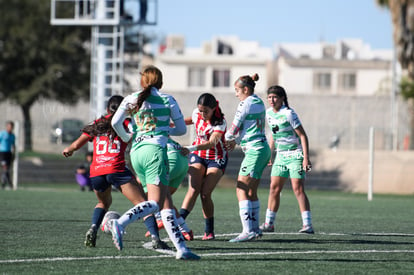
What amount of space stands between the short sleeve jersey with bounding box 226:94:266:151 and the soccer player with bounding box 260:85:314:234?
2.96ft

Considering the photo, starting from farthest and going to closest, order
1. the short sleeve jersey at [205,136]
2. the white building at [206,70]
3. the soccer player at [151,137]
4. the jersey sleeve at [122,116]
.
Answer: the white building at [206,70], the short sleeve jersey at [205,136], the jersey sleeve at [122,116], the soccer player at [151,137]

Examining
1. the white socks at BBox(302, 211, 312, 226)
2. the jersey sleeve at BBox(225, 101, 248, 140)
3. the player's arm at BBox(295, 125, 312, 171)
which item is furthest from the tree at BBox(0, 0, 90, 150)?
the jersey sleeve at BBox(225, 101, 248, 140)

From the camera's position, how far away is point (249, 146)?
35.3ft

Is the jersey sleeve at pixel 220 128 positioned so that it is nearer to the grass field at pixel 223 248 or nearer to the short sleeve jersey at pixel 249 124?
the short sleeve jersey at pixel 249 124

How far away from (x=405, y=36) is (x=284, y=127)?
28.8 meters

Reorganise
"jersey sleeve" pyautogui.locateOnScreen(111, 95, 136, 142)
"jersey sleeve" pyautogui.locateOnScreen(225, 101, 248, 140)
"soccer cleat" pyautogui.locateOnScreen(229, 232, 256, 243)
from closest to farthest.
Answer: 1. "jersey sleeve" pyautogui.locateOnScreen(111, 95, 136, 142)
2. "jersey sleeve" pyautogui.locateOnScreen(225, 101, 248, 140)
3. "soccer cleat" pyautogui.locateOnScreen(229, 232, 256, 243)

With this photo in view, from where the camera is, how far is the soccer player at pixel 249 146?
10.4 metres

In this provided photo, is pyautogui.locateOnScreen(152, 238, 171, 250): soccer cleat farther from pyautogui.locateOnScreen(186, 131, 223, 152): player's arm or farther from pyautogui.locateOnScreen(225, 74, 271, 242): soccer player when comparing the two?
pyautogui.locateOnScreen(225, 74, 271, 242): soccer player

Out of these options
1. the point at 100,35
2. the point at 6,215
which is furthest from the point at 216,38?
the point at 6,215

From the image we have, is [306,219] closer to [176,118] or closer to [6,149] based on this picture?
[176,118]

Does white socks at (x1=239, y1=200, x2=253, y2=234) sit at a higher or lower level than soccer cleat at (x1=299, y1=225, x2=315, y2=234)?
higher

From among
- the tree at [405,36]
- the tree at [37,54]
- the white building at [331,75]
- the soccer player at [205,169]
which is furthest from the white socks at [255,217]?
the white building at [331,75]

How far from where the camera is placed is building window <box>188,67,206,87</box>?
77.7 metres

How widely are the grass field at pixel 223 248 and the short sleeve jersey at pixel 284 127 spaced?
119cm
